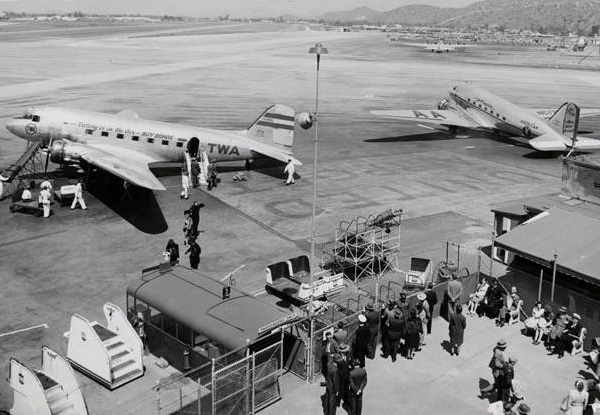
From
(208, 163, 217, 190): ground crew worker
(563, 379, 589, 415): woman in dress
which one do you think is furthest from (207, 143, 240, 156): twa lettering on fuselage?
(563, 379, 589, 415): woman in dress

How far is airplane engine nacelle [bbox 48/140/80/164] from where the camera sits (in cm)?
3197

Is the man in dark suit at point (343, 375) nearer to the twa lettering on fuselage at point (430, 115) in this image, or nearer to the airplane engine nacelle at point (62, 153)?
the airplane engine nacelle at point (62, 153)

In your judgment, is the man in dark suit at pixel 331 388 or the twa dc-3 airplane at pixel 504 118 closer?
the man in dark suit at pixel 331 388

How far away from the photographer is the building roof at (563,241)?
61.9 ft

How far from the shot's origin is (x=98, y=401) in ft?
49.1

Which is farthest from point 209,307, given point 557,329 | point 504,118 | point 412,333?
point 504,118

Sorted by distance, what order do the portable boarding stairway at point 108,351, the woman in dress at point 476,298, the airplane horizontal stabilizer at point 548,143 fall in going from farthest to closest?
the airplane horizontal stabilizer at point 548,143 → the woman in dress at point 476,298 → the portable boarding stairway at point 108,351

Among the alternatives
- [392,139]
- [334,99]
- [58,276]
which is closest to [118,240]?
[58,276]

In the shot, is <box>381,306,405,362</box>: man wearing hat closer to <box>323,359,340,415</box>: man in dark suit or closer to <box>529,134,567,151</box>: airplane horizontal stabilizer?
<box>323,359,340,415</box>: man in dark suit

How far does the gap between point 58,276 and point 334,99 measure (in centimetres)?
5536

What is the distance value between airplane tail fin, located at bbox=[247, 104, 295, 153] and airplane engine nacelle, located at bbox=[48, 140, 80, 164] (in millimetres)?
10619

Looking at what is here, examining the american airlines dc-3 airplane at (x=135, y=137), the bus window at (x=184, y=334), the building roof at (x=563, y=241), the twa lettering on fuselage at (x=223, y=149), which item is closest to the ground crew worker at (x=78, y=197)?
the american airlines dc-3 airplane at (x=135, y=137)

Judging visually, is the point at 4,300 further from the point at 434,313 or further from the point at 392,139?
the point at 392,139

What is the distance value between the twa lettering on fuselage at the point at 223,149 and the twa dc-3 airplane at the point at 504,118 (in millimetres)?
18640
